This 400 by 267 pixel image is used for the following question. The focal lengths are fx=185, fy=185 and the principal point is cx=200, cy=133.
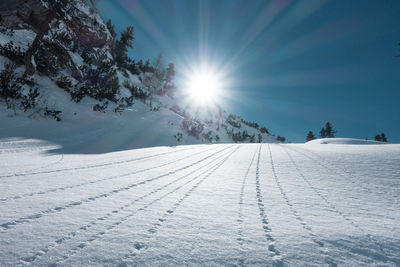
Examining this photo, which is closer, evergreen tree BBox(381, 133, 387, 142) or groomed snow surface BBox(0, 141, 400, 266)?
groomed snow surface BBox(0, 141, 400, 266)

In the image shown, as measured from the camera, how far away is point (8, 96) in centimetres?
623

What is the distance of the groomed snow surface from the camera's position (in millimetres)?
1150

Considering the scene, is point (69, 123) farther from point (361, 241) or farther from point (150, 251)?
point (361, 241)

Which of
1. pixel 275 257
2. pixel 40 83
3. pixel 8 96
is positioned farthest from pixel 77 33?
pixel 275 257

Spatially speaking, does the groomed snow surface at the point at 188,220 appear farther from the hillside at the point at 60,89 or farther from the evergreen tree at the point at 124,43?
the evergreen tree at the point at 124,43

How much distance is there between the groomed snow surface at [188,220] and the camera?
45.3 inches

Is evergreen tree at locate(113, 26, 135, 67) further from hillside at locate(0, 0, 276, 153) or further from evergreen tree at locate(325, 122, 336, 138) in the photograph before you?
evergreen tree at locate(325, 122, 336, 138)

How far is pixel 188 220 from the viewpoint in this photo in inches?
64.4

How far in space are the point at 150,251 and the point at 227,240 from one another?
0.54 metres

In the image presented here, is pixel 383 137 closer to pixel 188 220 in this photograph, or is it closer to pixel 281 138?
pixel 281 138

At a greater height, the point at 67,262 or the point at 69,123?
the point at 69,123

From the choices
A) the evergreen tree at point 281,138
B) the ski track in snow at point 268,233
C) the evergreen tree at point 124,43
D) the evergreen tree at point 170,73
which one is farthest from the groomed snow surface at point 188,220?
the evergreen tree at point 281,138

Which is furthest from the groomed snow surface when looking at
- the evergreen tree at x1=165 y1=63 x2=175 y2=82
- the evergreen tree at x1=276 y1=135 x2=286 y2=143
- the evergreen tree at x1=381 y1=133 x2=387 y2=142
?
the evergreen tree at x1=381 y1=133 x2=387 y2=142

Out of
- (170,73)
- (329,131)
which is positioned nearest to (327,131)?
(329,131)
